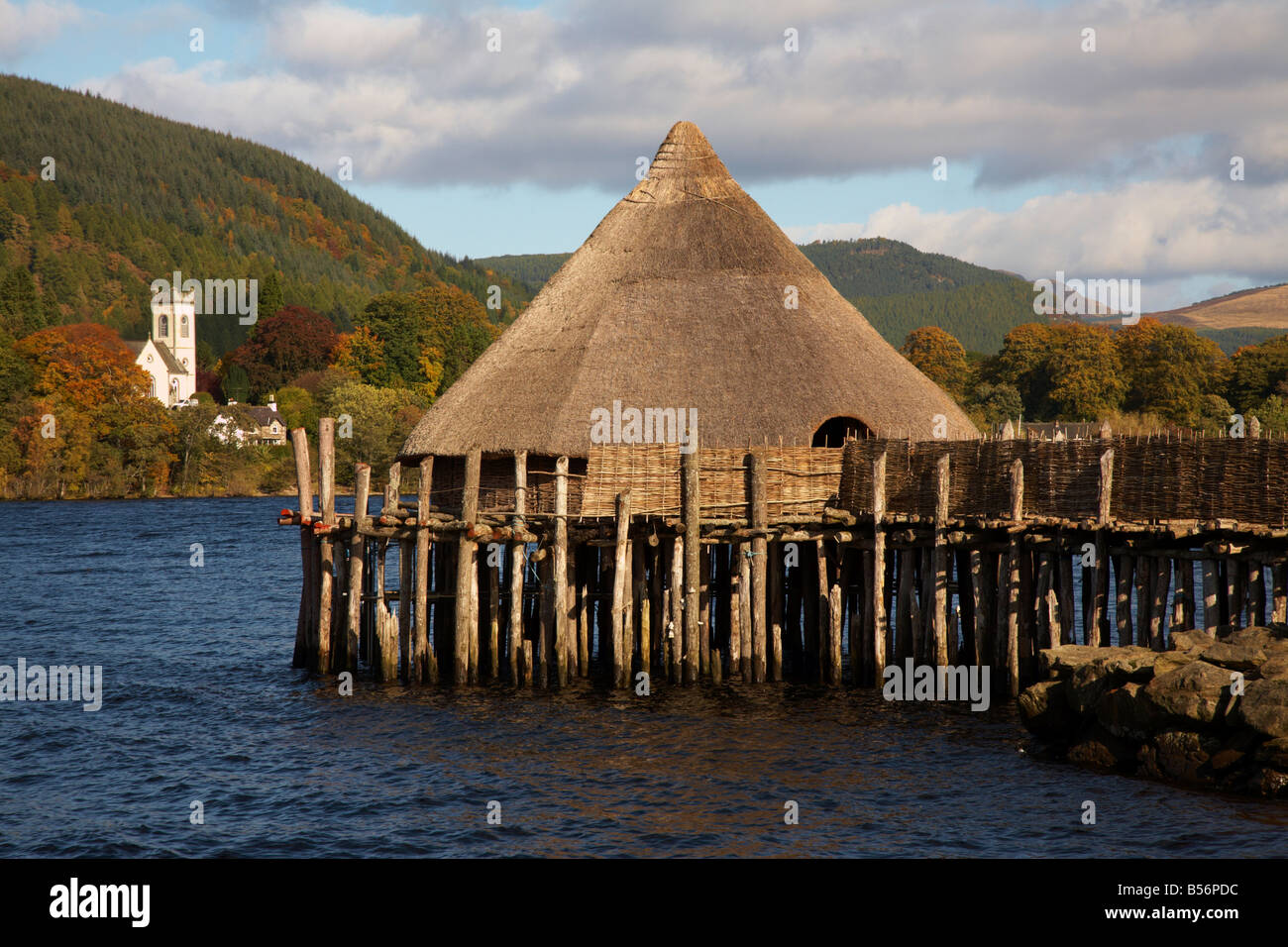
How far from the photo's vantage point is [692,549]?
81.4ft

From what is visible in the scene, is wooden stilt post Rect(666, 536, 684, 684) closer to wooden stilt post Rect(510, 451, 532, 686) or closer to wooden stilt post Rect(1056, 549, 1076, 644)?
wooden stilt post Rect(510, 451, 532, 686)

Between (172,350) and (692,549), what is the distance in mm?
142208

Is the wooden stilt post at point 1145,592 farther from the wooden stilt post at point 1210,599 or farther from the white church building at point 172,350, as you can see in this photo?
the white church building at point 172,350

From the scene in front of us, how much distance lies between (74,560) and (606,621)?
111ft

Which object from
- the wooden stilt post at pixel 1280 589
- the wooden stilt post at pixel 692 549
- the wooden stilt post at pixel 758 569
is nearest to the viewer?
the wooden stilt post at pixel 1280 589

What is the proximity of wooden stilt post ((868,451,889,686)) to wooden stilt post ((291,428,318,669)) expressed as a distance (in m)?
11.1

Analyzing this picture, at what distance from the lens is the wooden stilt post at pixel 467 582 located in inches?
990

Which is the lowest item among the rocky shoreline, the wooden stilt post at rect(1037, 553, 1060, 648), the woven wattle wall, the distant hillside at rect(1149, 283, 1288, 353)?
the rocky shoreline

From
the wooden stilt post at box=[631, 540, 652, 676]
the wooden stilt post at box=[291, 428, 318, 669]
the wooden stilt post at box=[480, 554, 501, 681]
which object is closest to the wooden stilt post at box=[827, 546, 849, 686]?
the wooden stilt post at box=[631, 540, 652, 676]

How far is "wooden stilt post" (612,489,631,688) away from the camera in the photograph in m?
24.7

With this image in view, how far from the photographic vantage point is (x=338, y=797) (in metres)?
19.6

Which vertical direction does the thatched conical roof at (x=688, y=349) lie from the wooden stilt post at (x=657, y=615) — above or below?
above

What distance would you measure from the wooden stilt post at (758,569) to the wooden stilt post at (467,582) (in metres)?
5.06

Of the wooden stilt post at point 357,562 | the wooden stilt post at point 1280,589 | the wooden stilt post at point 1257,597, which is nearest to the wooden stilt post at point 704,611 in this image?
the wooden stilt post at point 357,562
